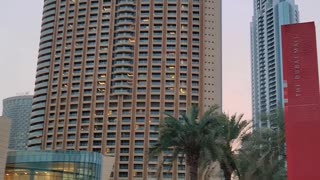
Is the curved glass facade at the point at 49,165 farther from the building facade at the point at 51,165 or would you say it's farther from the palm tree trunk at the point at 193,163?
the palm tree trunk at the point at 193,163

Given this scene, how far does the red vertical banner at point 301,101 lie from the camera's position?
27.9 meters

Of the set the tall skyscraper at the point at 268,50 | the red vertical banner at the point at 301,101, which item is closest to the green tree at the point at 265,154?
the red vertical banner at the point at 301,101

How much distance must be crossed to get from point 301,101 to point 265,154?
797 cm

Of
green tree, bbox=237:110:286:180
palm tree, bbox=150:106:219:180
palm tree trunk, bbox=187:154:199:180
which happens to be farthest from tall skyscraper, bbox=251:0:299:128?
palm tree trunk, bbox=187:154:199:180

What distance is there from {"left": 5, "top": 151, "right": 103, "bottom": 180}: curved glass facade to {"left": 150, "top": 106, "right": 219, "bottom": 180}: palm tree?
581 inches

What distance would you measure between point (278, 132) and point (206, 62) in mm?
83950

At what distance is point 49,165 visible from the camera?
48250 mm

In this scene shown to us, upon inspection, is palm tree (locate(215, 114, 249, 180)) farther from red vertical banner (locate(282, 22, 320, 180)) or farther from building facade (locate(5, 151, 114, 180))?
building facade (locate(5, 151, 114, 180))

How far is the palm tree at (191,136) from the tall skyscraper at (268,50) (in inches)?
4747

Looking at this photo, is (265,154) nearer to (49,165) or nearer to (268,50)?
(49,165)

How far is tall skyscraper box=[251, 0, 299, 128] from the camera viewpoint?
515 feet

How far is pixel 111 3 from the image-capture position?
12688 cm

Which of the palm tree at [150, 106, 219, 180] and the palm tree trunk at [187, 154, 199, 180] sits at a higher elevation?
the palm tree at [150, 106, 219, 180]

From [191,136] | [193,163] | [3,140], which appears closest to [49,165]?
[3,140]
